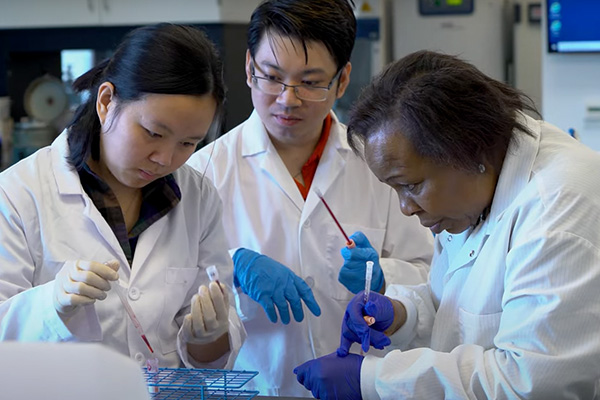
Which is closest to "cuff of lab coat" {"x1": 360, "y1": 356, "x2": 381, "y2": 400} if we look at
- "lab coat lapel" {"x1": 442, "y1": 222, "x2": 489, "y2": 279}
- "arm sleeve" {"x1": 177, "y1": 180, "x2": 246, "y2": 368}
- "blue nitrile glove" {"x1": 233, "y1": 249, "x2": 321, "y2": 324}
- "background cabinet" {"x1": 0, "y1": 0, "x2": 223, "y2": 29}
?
"lab coat lapel" {"x1": 442, "y1": 222, "x2": 489, "y2": 279}

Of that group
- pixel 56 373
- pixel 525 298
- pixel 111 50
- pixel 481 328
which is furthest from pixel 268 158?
pixel 111 50

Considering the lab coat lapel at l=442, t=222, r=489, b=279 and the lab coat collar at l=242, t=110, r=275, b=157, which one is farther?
the lab coat collar at l=242, t=110, r=275, b=157

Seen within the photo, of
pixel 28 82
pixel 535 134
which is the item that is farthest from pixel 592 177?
pixel 28 82

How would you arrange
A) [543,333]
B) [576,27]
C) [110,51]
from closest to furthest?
[543,333] → [576,27] → [110,51]

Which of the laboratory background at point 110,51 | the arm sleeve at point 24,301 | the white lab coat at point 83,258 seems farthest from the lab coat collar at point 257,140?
the laboratory background at point 110,51

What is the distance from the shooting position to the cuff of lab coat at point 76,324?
139 centimetres

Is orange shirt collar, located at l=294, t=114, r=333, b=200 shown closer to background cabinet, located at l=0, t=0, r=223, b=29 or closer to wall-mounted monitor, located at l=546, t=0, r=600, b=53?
background cabinet, located at l=0, t=0, r=223, b=29

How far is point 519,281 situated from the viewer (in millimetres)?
1278

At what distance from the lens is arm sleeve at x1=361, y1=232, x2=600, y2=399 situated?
3.99 ft

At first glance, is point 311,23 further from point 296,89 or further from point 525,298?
point 525,298

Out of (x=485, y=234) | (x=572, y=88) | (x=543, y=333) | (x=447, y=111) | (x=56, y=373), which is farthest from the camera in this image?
(x=572, y=88)

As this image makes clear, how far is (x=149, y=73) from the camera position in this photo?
1.53 metres

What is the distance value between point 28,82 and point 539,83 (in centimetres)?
361

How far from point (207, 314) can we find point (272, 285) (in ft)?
1.24
